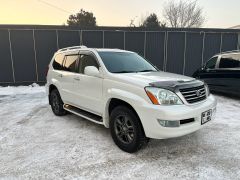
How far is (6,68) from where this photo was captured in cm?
1027

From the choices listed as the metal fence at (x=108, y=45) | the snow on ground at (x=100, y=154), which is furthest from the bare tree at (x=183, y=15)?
the snow on ground at (x=100, y=154)

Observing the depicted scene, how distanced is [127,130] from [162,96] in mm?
844

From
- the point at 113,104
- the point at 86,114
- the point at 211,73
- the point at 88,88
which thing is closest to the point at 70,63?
the point at 88,88

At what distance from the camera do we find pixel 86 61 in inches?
165

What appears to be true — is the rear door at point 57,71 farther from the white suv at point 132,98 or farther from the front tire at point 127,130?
the front tire at point 127,130

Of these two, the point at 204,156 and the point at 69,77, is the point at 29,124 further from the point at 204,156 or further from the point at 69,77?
the point at 204,156

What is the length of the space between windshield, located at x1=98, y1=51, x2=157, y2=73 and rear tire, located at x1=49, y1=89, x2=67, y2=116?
1.95m

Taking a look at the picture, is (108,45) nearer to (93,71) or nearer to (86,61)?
(86,61)

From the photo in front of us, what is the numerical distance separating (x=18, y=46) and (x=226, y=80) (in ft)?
31.8

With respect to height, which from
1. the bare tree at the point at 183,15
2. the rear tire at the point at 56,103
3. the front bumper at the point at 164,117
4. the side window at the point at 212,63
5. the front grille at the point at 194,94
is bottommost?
the rear tire at the point at 56,103

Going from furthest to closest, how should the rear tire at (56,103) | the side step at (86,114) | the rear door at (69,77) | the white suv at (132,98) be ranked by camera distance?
the rear tire at (56,103), the rear door at (69,77), the side step at (86,114), the white suv at (132,98)

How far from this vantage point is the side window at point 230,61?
6.59 metres

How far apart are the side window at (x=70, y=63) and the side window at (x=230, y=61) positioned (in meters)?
5.25

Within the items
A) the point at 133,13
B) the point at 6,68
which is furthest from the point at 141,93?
the point at 133,13
